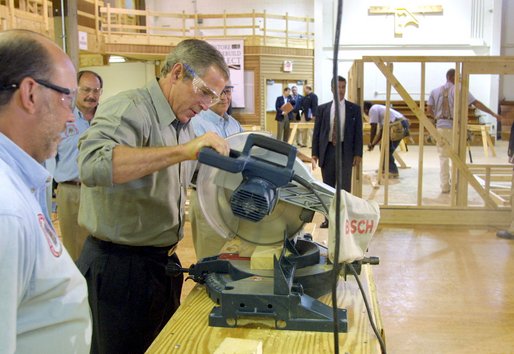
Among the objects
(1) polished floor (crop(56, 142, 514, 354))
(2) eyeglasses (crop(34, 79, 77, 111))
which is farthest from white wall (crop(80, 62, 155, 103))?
(2) eyeglasses (crop(34, 79, 77, 111))

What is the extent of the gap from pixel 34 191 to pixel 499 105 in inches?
772

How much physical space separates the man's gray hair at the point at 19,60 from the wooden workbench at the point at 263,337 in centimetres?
74

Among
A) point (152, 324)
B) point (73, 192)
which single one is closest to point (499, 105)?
point (73, 192)

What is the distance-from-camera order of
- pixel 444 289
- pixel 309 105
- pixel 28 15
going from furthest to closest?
pixel 309 105
pixel 28 15
pixel 444 289

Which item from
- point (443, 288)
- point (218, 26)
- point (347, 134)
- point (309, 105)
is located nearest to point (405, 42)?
point (309, 105)

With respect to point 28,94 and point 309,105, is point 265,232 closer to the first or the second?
point 28,94

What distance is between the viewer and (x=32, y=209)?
42.6 inches

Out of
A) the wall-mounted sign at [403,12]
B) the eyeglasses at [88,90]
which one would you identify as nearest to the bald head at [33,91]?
the eyeglasses at [88,90]

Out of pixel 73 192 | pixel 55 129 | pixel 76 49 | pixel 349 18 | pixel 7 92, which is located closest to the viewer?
pixel 7 92

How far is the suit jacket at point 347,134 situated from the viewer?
655cm

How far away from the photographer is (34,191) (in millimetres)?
1214

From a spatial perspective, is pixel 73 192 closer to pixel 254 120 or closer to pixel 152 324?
pixel 152 324

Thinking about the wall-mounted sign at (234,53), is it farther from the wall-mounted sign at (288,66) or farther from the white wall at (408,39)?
the white wall at (408,39)

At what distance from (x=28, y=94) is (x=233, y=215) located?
82 centimetres
